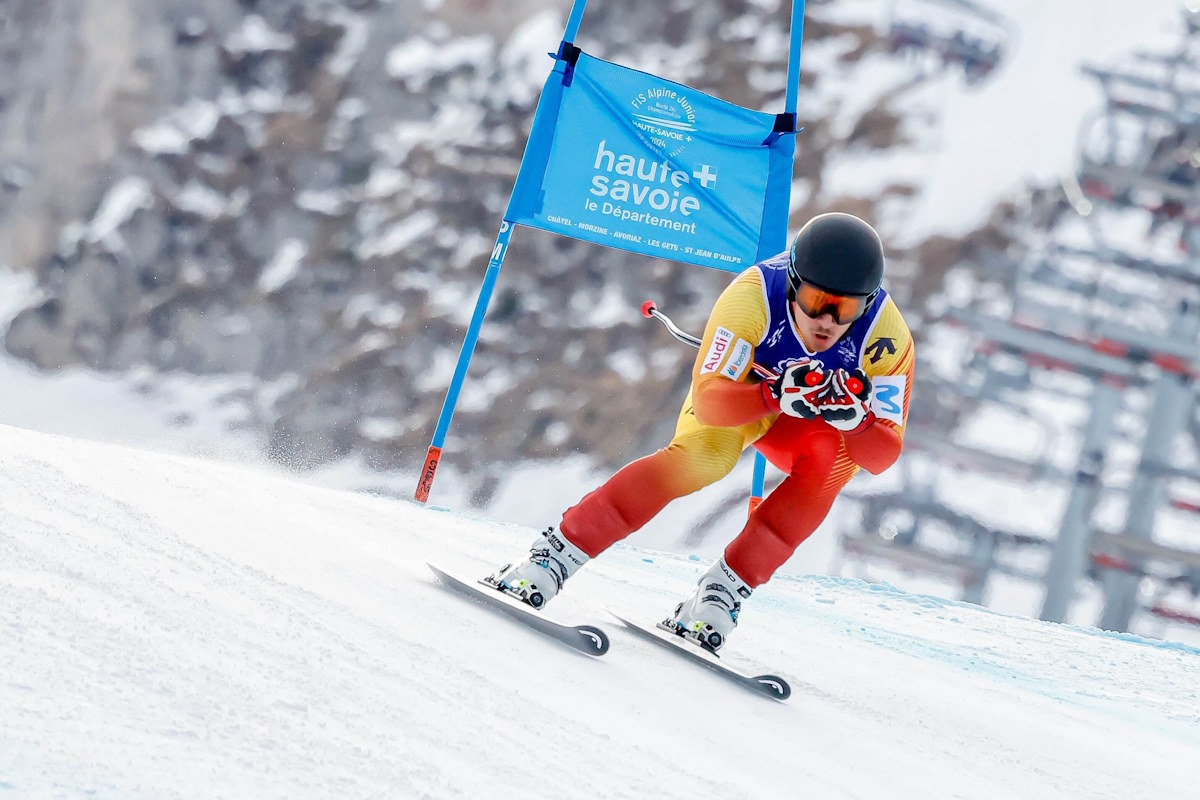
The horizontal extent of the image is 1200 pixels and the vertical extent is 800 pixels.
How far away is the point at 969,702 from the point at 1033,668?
3.03 ft

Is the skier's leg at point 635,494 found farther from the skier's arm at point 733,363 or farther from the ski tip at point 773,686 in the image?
the ski tip at point 773,686

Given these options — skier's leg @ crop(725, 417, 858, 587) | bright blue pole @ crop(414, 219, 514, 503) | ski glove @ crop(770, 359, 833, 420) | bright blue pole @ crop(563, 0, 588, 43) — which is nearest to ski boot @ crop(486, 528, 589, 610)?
skier's leg @ crop(725, 417, 858, 587)

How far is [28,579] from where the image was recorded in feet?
4.58

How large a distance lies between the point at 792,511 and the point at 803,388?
309 mm

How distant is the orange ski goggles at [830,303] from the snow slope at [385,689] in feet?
2.36

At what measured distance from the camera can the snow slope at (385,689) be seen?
112 cm

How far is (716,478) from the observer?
240cm

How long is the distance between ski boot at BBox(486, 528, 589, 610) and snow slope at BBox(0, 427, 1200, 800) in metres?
0.10

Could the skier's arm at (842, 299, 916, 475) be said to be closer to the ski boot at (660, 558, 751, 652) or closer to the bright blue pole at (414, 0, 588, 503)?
the ski boot at (660, 558, 751, 652)

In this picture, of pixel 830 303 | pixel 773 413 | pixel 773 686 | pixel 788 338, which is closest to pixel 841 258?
pixel 830 303

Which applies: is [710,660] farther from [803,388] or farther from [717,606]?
[803,388]

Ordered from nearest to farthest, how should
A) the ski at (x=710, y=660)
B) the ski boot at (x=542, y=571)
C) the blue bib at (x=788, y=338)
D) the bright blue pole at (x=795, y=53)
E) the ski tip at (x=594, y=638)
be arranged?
the ski tip at (x=594, y=638), the ski at (x=710, y=660), the ski boot at (x=542, y=571), the blue bib at (x=788, y=338), the bright blue pole at (x=795, y=53)

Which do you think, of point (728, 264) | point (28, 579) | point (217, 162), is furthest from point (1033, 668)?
point (217, 162)

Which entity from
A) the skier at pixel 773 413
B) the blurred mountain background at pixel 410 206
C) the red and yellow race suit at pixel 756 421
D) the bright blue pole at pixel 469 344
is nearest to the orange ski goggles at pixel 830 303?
the skier at pixel 773 413
